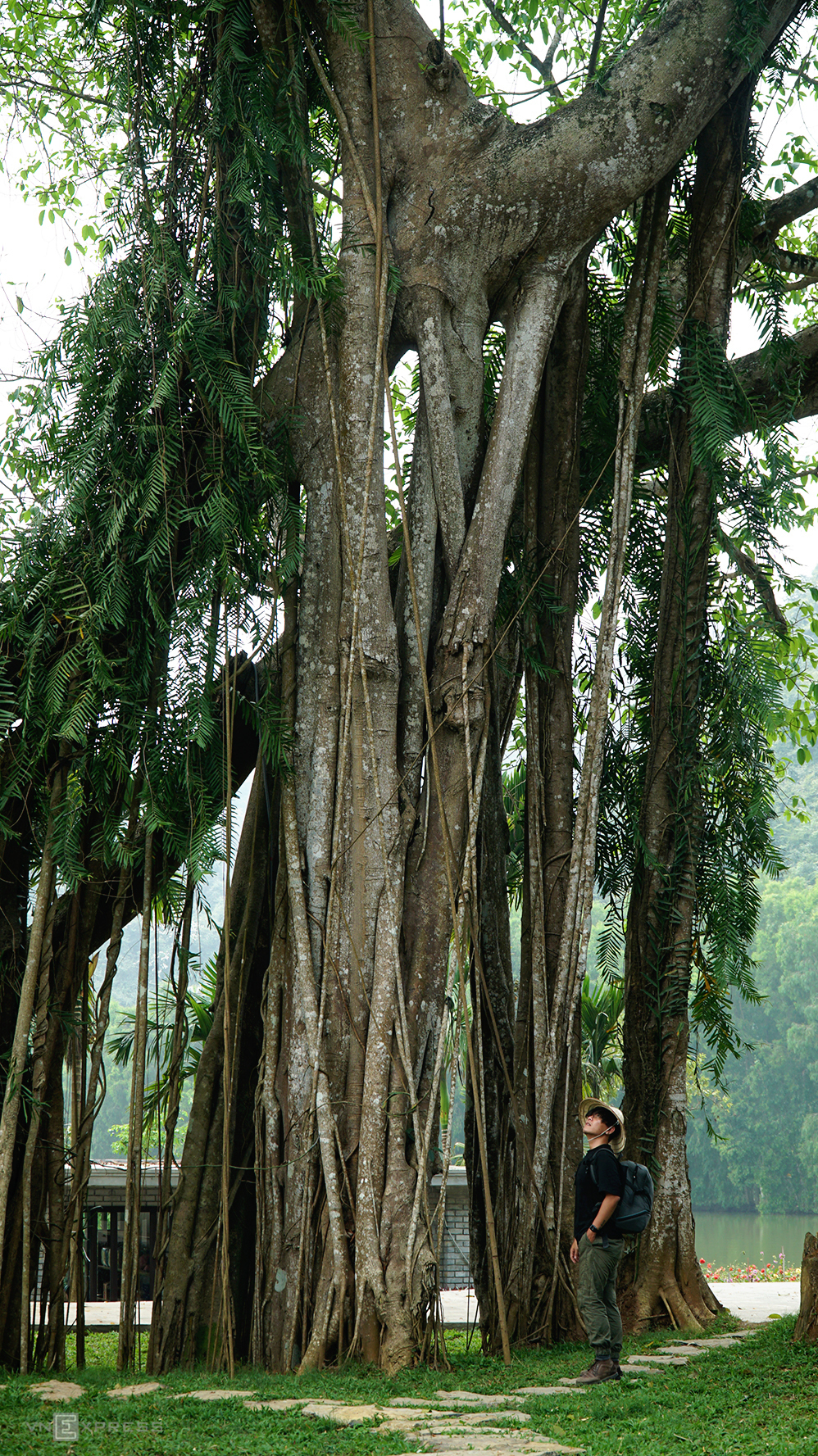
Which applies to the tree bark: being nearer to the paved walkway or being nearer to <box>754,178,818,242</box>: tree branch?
the paved walkway

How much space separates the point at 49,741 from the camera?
378cm

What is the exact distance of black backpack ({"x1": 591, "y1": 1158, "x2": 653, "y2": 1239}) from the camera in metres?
3.21

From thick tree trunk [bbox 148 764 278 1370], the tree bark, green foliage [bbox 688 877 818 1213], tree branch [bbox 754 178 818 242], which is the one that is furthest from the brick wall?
green foliage [bbox 688 877 818 1213]

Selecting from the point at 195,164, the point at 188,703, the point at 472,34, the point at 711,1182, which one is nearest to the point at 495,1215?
the point at 188,703

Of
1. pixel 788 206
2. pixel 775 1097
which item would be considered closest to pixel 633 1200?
A: pixel 788 206

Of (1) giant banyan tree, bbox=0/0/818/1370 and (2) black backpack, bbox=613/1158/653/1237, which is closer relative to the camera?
(2) black backpack, bbox=613/1158/653/1237

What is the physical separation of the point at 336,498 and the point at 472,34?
425 centimetres

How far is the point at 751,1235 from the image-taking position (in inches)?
946

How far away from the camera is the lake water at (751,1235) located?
1811 cm

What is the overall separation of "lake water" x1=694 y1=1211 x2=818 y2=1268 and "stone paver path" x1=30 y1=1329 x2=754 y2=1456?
45.6ft

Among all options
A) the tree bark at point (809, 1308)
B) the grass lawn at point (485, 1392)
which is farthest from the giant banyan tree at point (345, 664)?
the tree bark at point (809, 1308)

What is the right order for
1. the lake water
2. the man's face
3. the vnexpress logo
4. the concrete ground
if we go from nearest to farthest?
the vnexpress logo → the man's face → the concrete ground → the lake water

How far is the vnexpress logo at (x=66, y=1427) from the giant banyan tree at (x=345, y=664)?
0.75m

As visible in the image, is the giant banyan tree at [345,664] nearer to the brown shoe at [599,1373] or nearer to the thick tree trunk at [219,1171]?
the thick tree trunk at [219,1171]
